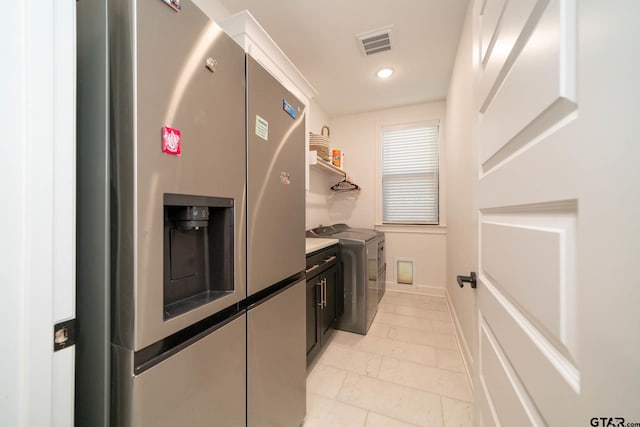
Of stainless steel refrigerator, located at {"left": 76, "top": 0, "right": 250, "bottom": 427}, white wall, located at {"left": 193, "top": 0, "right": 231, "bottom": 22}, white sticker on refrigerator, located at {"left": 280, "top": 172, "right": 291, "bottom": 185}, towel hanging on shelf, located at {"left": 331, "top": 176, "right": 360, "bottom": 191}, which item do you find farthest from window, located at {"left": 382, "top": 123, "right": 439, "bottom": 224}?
stainless steel refrigerator, located at {"left": 76, "top": 0, "right": 250, "bottom": 427}

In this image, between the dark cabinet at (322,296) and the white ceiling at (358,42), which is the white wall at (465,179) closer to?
the white ceiling at (358,42)

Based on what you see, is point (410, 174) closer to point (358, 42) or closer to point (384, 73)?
point (384, 73)

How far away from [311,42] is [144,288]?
2268mm

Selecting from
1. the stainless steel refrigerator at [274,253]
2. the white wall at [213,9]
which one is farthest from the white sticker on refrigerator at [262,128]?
the white wall at [213,9]

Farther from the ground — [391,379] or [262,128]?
[262,128]

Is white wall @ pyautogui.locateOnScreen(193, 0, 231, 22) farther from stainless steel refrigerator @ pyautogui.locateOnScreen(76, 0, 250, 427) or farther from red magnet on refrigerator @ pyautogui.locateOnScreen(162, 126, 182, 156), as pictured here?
red magnet on refrigerator @ pyautogui.locateOnScreen(162, 126, 182, 156)

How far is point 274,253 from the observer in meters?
1.00

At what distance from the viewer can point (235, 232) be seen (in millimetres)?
800

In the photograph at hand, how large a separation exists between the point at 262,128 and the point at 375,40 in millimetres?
1736

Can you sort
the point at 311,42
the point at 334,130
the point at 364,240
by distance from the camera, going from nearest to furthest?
1. the point at 311,42
2. the point at 364,240
3. the point at 334,130

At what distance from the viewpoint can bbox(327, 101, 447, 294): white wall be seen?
10.5ft

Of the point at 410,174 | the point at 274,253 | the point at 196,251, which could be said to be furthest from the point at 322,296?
the point at 410,174

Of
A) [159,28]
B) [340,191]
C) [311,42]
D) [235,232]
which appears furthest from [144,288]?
[340,191]

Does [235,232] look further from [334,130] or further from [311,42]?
[334,130]
